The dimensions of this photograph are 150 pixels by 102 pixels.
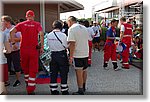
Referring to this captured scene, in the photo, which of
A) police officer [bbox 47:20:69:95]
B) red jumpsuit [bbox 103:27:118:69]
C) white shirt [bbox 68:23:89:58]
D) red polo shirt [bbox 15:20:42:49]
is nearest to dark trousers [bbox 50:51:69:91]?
police officer [bbox 47:20:69:95]

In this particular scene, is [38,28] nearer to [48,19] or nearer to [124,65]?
[124,65]

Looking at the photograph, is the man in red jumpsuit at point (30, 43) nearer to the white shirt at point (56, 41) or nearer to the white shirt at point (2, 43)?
the white shirt at point (56, 41)

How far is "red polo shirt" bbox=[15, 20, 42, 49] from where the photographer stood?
5395 millimetres

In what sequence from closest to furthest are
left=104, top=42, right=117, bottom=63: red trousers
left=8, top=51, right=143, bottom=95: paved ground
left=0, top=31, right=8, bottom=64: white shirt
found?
left=0, top=31, right=8, bottom=64: white shirt, left=8, top=51, right=143, bottom=95: paved ground, left=104, top=42, right=117, bottom=63: red trousers

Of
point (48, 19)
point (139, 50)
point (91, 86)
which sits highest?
point (48, 19)

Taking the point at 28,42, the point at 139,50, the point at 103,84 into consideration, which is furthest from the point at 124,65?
the point at 28,42

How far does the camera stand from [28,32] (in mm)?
5414

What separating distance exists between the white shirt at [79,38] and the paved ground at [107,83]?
0.91 metres

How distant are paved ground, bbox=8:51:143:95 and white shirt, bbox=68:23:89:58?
915mm

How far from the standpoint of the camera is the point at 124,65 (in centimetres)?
934

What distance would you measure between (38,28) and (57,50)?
58 centimetres

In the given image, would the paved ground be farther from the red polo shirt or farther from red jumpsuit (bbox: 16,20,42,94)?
the red polo shirt

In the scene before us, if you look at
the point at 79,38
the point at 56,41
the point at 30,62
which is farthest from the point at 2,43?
the point at 79,38

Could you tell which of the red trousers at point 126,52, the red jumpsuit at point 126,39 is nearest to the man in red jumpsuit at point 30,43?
the red jumpsuit at point 126,39
